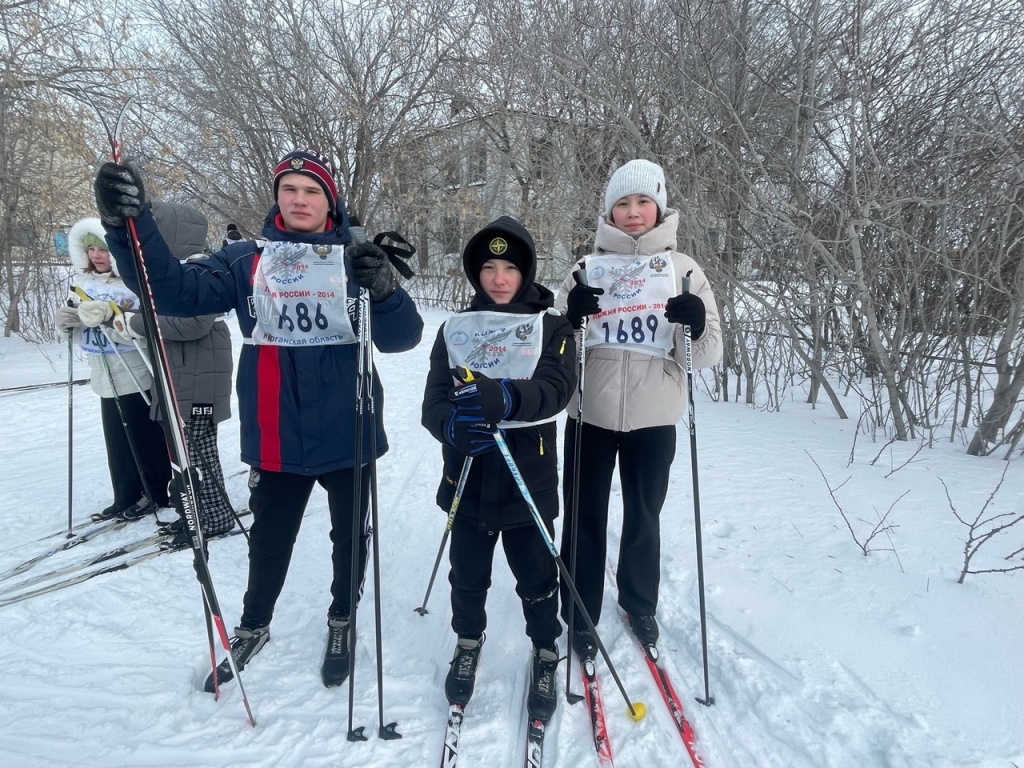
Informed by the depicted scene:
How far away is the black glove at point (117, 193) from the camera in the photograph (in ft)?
5.65

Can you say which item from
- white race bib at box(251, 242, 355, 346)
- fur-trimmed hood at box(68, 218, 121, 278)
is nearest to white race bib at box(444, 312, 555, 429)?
white race bib at box(251, 242, 355, 346)

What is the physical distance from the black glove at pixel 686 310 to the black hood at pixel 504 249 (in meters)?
0.55

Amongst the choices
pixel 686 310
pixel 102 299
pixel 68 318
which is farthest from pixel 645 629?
pixel 68 318

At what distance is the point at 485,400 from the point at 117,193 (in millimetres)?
1322

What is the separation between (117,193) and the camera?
1742 millimetres

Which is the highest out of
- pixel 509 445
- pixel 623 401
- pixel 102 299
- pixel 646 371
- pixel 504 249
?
pixel 504 249

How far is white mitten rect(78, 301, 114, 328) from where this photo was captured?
3.23 m

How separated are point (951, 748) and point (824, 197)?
13.9 feet

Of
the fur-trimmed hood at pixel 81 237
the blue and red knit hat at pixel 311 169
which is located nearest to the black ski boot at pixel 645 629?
the blue and red knit hat at pixel 311 169

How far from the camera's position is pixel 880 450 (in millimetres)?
4078

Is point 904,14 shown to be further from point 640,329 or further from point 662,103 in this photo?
point 640,329

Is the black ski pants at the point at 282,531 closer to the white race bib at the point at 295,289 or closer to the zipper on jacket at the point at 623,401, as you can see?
the white race bib at the point at 295,289

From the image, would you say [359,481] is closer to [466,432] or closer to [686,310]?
[466,432]

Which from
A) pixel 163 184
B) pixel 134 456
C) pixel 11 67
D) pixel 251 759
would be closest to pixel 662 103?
pixel 134 456
